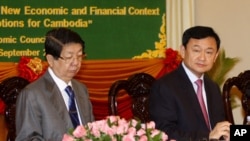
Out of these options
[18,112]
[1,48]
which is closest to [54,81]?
[18,112]

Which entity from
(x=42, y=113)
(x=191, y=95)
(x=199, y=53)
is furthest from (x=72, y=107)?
(x=199, y=53)

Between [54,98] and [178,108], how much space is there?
2.54 feet

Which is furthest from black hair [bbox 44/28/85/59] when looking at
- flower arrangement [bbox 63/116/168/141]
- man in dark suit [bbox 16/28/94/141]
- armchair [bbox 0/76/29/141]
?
flower arrangement [bbox 63/116/168/141]

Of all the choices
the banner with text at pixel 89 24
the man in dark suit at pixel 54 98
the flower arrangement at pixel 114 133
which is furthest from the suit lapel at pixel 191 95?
the banner with text at pixel 89 24

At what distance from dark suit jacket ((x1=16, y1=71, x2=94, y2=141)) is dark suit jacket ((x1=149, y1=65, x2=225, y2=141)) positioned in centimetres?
57

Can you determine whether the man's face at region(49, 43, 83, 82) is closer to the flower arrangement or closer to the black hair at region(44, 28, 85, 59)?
the black hair at region(44, 28, 85, 59)

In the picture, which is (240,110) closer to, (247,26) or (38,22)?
(247,26)

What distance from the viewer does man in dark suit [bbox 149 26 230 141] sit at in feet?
11.6

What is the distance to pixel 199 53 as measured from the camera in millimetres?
3721

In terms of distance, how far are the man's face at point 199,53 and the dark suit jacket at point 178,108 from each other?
0.29ft

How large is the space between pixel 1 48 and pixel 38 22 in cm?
45

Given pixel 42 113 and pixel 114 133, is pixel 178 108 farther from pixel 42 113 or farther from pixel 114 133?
pixel 114 133

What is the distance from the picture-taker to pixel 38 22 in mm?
5844

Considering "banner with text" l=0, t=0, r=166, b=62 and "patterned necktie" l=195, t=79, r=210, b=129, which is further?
"banner with text" l=0, t=0, r=166, b=62
